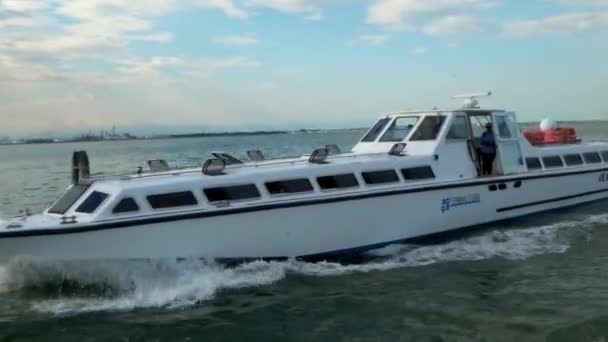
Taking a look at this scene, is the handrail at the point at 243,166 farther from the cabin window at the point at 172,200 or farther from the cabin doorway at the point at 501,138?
the cabin doorway at the point at 501,138

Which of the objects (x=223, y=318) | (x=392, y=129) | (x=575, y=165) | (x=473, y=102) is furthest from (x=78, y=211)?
(x=575, y=165)

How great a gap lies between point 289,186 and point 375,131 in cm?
481

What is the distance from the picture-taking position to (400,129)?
14.5m

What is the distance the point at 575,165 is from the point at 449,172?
17.7ft

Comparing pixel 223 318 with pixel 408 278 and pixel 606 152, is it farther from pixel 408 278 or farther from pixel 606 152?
pixel 606 152

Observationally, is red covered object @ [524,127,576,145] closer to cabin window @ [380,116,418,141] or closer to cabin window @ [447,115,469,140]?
cabin window @ [447,115,469,140]

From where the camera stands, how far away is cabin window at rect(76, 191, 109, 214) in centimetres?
970

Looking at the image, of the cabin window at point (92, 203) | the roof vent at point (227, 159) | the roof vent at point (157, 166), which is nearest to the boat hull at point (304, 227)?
the cabin window at point (92, 203)

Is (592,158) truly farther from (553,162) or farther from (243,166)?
(243,166)

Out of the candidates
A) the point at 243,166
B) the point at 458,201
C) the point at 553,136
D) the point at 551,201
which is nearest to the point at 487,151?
the point at 458,201

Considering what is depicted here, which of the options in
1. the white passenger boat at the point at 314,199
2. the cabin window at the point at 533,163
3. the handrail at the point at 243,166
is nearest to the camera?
the white passenger boat at the point at 314,199

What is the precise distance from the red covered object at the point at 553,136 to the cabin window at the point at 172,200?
11.3 m

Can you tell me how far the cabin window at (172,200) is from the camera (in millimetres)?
9766

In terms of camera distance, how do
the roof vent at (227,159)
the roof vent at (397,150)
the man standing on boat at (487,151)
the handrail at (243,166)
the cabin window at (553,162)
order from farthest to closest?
the cabin window at (553,162) → the man standing on boat at (487,151) → the roof vent at (397,150) → the roof vent at (227,159) → the handrail at (243,166)
